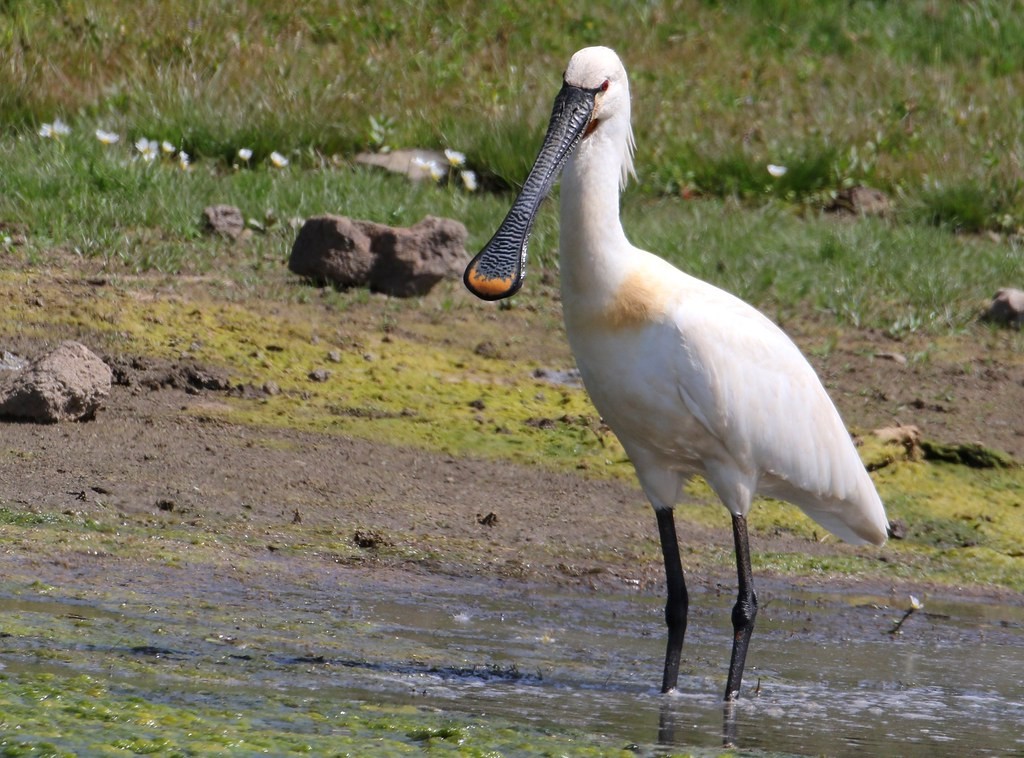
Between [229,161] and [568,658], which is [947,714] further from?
[229,161]

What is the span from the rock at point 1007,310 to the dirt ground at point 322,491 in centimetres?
177

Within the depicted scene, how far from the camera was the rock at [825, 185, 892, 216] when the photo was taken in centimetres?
1180

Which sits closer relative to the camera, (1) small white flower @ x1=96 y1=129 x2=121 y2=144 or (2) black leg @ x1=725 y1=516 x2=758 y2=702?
(2) black leg @ x1=725 y1=516 x2=758 y2=702

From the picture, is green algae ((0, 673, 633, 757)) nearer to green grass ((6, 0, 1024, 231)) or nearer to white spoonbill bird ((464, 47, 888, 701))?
white spoonbill bird ((464, 47, 888, 701))

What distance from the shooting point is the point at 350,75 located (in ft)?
39.9

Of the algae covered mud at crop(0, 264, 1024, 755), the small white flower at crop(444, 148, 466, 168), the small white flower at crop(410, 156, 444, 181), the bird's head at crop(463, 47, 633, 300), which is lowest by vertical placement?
the algae covered mud at crop(0, 264, 1024, 755)

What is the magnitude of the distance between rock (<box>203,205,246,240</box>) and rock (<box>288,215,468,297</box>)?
642mm

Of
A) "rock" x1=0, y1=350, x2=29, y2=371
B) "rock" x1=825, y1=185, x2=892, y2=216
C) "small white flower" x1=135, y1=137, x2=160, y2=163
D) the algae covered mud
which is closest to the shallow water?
the algae covered mud

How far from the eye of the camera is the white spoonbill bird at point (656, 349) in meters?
5.01

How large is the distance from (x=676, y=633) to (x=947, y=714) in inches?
32.2

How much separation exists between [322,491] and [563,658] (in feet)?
5.82

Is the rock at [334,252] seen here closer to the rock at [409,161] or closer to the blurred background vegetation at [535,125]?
the blurred background vegetation at [535,125]

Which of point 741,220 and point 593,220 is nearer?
point 593,220

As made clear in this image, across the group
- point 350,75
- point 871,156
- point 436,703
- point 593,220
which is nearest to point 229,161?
point 350,75
